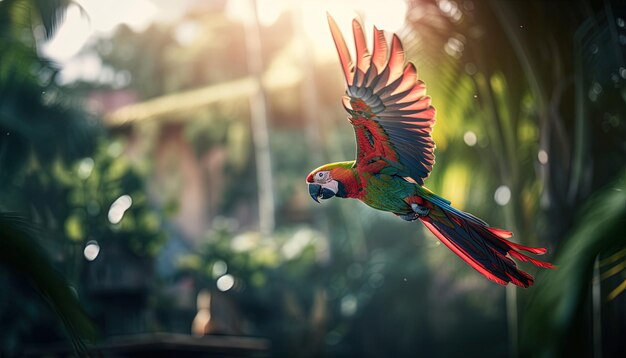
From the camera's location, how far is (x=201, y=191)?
825 inches

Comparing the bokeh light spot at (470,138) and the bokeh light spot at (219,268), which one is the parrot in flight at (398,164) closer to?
the bokeh light spot at (470,138)

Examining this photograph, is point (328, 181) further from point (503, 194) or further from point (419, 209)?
point (503, 194)

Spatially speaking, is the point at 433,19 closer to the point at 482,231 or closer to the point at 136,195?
the point at 482,231

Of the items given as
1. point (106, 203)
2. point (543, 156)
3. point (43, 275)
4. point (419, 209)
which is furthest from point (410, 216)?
point (106, 203)

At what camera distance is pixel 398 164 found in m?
2.89

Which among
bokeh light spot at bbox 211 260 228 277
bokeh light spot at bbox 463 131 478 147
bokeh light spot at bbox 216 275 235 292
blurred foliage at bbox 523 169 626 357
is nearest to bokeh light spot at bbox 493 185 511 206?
bokeh light spot at bbox 463 131 478 147

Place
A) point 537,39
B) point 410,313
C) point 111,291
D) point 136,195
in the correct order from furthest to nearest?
point 410,313 → point 136,195 → point 111,291 → point 537,39

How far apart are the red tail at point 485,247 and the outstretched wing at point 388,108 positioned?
185mm

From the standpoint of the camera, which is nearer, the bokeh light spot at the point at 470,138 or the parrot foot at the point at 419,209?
the parrot foot at the point at 419,209

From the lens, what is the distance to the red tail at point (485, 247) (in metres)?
2.68

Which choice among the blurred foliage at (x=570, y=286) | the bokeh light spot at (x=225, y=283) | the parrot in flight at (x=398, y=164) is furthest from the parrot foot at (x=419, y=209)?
the bokeh light spot at (x=225, y=283)

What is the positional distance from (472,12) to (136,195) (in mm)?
9520

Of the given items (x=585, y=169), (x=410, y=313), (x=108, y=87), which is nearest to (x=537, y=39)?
(x=585, y=169)

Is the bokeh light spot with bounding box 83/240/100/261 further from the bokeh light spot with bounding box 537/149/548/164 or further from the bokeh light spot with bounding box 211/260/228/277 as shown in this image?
the bokeh light spot with bounding box 537/149/548/164
